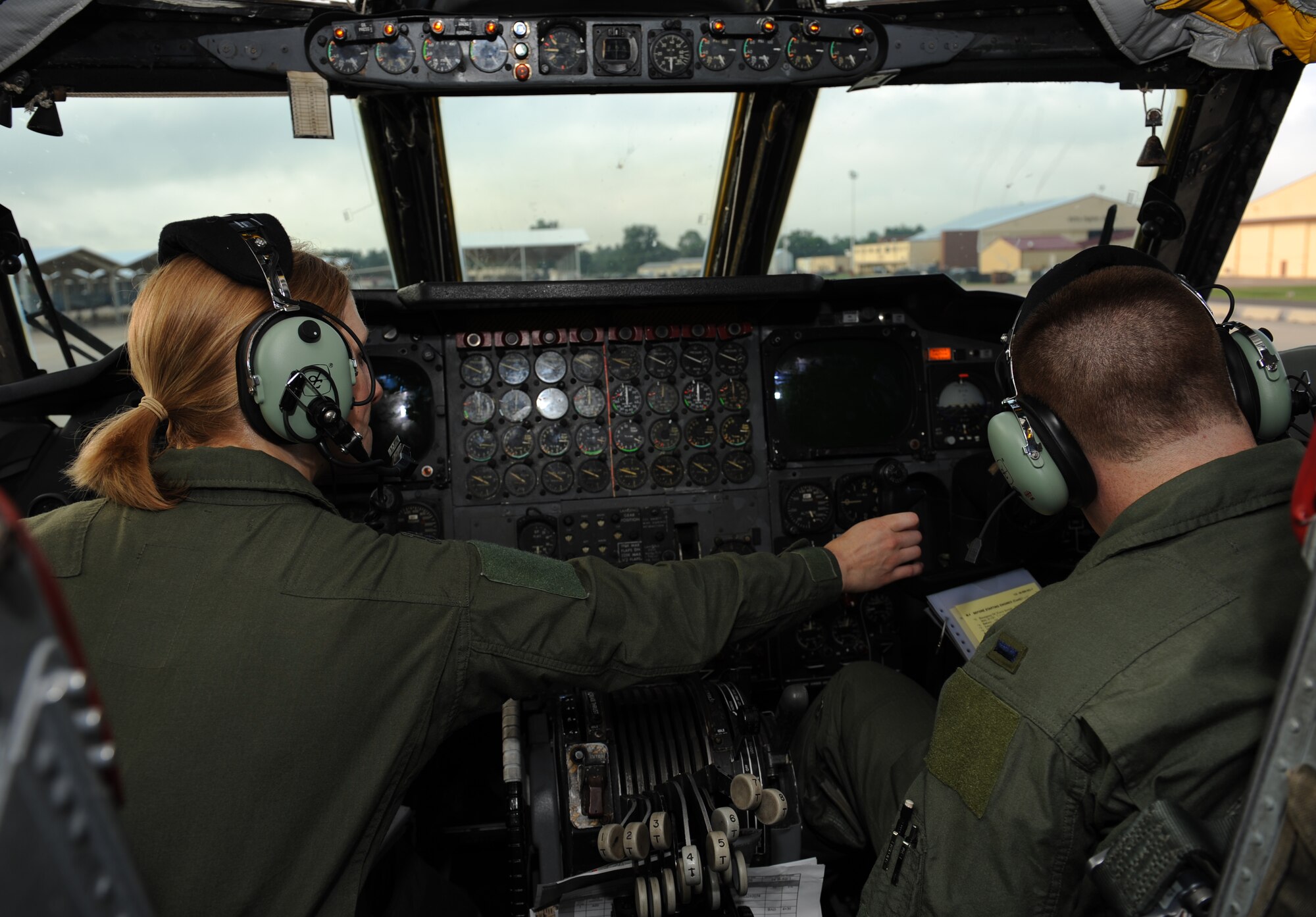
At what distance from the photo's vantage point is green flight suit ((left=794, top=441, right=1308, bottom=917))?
951mm

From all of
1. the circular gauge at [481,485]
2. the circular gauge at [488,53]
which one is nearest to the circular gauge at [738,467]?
the circular gauge at [481,485]

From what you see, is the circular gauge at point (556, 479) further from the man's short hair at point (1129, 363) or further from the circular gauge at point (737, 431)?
the man's short hair at point (1129, 363)

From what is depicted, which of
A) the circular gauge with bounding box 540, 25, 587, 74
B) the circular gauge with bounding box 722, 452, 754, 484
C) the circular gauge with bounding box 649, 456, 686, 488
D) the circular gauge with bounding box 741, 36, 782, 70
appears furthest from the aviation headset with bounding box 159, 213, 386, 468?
the circular gauge with bounding box 722, 452, 754, 484

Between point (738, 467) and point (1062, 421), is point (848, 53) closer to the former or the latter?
point (1062, 421)

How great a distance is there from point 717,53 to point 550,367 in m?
1.19

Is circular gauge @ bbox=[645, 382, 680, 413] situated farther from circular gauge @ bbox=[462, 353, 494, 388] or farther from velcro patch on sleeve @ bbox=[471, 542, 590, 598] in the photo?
velcro patch on sleeve @ bbox=[471, 542, 590, 598]

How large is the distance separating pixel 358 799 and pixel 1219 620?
107 cm

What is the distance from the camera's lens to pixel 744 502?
2887 millimetres

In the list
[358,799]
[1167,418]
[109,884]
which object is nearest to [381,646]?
[358,799]

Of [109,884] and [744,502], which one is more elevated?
[109,884]

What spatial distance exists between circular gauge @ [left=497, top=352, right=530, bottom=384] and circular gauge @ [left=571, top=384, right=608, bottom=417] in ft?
0.57

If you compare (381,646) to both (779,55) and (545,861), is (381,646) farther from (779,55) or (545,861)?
(779,55)

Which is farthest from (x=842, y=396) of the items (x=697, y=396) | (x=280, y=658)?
(x=280, y=658)

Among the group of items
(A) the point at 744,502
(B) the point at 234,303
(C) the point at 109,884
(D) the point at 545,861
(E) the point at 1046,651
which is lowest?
(D) the point at 545,861
